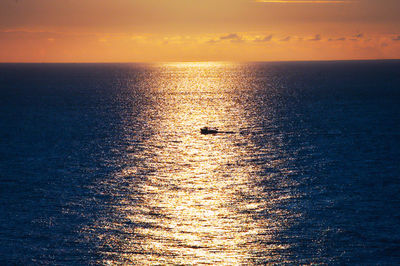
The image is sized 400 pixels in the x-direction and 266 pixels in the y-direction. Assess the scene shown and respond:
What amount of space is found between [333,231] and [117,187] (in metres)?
36.1

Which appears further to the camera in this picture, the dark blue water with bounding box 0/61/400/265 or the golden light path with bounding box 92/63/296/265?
the dark blue water with bounding box 0/61/400/265

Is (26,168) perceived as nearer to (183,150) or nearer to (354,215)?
(183,150)

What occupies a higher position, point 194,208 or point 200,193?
point 200,193

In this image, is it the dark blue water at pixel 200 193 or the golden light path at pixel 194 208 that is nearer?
the golden light path at pixel 194 208

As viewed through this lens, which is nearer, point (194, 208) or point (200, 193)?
point (194, 208)

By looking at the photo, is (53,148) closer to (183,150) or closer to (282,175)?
(183,150)

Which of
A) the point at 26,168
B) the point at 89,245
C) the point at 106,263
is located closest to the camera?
the point at 106,263

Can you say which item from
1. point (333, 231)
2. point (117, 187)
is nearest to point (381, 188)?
point (333, 231)

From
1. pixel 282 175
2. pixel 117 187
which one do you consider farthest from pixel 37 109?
pixel 282 175

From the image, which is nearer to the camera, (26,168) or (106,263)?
(106,263)

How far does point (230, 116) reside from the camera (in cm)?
15850

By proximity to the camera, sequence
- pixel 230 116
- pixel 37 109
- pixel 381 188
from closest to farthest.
A: 1. pixel 381 188
2. pixel 230 116
3. pixel 37 109

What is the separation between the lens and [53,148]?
10675 centimetres

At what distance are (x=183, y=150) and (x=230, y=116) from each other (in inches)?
2259
